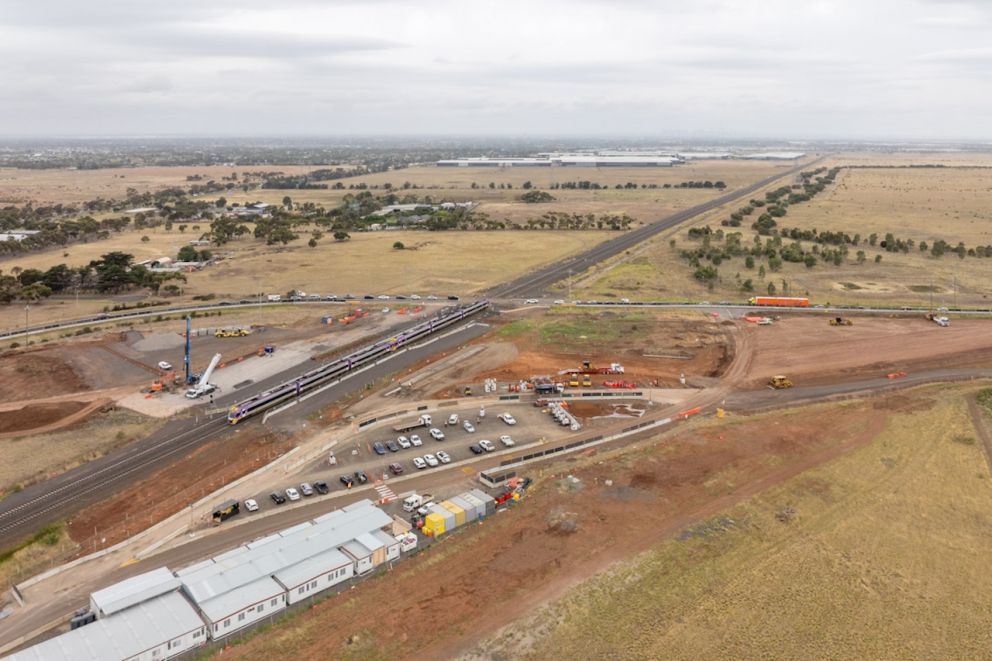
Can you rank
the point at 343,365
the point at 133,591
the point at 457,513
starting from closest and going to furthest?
the point at 133,591
the point at 457,513
the point at 343,365

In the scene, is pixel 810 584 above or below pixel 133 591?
below

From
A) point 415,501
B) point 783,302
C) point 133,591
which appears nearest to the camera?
point 133,591

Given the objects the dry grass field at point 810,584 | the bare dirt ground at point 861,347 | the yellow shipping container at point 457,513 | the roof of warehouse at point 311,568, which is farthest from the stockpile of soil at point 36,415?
the bare dirt ground at point 861,347

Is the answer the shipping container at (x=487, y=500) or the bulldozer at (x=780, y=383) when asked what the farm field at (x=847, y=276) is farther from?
the shipping container at (x=487, y=500)

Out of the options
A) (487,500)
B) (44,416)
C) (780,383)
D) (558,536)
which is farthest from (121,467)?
(780,383)

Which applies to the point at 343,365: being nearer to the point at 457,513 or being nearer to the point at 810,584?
the point at 457,513

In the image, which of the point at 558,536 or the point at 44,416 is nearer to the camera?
the point at 558,536

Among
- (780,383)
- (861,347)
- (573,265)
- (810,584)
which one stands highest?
(573,265)
